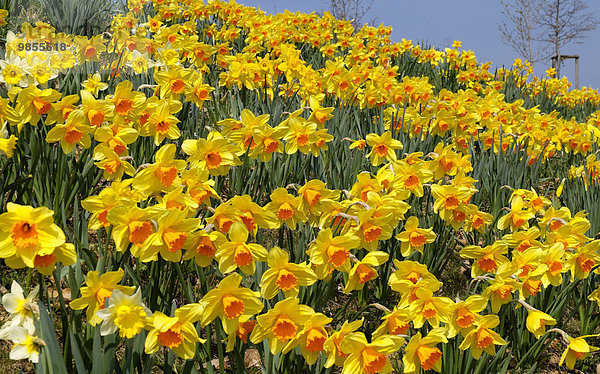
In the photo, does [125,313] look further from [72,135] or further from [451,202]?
[451,202]

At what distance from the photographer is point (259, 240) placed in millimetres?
1884

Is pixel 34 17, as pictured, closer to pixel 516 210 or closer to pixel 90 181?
pixel 90 181

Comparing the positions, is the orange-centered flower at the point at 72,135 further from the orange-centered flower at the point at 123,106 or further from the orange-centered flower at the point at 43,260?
the orange-centered flower at the point at 43,260

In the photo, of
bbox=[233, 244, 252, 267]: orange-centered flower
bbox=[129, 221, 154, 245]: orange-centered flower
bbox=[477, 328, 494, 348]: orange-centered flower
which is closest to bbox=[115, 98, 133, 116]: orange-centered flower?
bbox=[129, 221, 154, 245]: orange-centered flower

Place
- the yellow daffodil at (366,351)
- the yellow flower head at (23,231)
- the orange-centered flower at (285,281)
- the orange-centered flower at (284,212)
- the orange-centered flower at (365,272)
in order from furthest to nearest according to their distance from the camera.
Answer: the orange-centered flower at (284,212) → the orange-centered flower at (365,272) → the orange-centered flower at (285,281) → the yellow daffodil at (366,351) → the yellow flower head at (23,231)

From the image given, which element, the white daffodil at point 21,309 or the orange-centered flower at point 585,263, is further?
the orange-centered flower at point 585,263

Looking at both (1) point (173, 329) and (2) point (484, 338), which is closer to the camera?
(1) point (173, 329)

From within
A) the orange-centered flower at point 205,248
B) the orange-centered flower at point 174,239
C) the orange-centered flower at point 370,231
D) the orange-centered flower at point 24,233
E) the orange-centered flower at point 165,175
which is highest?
the orange-centered flower at point 165,175

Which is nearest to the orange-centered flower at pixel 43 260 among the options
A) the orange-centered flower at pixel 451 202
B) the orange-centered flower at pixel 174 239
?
the orange-centered flower at pixel 174 239

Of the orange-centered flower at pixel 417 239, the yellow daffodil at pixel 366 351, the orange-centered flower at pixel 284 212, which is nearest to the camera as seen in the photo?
the yellow daffodil at pixel 366 351

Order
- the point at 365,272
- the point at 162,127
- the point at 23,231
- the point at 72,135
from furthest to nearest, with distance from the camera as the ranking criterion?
1. the point at 162,127
2. the point at 72,135
3. the point at 365,272
4. the point at 23,231

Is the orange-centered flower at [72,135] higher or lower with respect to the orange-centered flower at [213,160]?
higher

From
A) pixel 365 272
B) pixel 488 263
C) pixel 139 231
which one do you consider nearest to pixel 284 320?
pixel 365 272

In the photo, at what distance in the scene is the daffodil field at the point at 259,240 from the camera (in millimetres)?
1242
